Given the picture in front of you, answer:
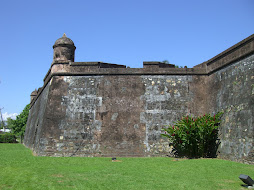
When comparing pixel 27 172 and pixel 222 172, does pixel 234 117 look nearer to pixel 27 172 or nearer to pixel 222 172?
pixel 222 172

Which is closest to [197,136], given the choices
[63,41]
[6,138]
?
[63,41]

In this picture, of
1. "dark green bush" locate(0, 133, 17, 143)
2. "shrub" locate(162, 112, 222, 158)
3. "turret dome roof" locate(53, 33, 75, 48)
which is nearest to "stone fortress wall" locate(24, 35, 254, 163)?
"shrub" locate(162, 112, 222, 158)

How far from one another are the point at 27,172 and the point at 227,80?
8.03 meters

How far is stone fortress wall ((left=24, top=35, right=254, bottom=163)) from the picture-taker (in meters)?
11.5

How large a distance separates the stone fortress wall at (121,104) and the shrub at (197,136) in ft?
2.72

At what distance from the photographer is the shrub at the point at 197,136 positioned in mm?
10234

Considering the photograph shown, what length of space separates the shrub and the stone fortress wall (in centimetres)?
83

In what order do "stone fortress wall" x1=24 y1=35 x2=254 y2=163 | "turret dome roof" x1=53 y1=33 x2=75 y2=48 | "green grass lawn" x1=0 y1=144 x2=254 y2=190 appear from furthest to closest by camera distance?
1. "turret dome roof" x1=53 y1=33 x2=75 y2=48
2. "stone fortress wall" x1=24 y1=35 x2=254 y2=163
3. "green grass lawn" x1=0 y1=144 x2=254 y2=190

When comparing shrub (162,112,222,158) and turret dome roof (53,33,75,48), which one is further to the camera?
turret dome roof (53,33,75,48)

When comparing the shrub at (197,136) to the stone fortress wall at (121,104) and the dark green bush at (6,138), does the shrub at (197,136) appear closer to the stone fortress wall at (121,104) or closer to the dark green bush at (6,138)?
the stone fortress wall at (121,104)

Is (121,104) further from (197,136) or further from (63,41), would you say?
(63,41)

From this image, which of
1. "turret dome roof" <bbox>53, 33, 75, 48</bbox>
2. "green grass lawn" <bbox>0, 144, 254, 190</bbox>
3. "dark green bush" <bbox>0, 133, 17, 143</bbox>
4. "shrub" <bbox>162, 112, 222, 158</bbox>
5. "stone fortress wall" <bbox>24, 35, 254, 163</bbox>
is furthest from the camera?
"dark green bush" <bbox>0, 133, 17, 143</bbox>

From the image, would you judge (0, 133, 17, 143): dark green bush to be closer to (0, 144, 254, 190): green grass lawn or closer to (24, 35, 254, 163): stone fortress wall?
(24, 35, 254, 163): stone fortress wall

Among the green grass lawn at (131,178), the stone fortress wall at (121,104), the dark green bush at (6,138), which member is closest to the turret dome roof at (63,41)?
the stone fortress wall at (121,104)
